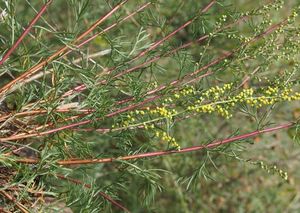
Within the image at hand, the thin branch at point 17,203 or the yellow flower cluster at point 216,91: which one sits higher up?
the yellow flower cluster at point 216,91

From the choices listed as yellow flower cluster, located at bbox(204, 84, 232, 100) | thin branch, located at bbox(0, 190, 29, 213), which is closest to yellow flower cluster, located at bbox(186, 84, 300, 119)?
yellow flower cluster, located at bbox(204, 84, 232, 100)

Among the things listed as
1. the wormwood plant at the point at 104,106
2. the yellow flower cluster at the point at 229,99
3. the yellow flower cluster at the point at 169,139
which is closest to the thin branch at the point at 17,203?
the wormwood plant at the point at 104,106

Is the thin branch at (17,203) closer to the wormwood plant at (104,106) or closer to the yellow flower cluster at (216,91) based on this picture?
the wormwood plant at (104,106)

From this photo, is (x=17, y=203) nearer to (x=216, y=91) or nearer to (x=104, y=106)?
(x=104, y=106)

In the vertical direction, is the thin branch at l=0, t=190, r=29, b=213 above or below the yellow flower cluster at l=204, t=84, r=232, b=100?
below

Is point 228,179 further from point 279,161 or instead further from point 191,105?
point 191,105

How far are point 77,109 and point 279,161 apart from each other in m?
1.71

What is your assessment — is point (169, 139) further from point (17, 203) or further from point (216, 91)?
point (17, 203)

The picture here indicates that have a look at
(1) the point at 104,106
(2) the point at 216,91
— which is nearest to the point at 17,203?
(1) the point at 104,106

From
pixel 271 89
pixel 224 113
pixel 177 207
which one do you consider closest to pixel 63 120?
pixel 224 113

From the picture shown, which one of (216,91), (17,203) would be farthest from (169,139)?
(17,203)

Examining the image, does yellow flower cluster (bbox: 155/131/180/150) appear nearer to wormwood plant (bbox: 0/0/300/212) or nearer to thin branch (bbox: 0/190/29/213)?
wormwood plant (bbox: 0/0/300/212)

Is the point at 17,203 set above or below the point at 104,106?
below

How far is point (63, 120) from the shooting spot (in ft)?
4.62
